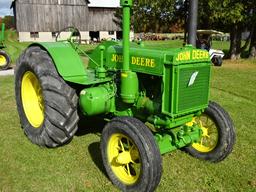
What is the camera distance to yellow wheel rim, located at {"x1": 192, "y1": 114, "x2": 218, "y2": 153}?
4387 millimetres

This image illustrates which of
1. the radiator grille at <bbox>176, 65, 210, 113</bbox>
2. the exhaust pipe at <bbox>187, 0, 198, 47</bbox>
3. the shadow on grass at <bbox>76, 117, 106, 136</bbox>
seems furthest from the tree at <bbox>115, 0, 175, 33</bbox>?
the radiator grille at <bbox>176, 65, 210, 113</bbox>

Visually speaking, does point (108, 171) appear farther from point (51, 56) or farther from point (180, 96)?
point (51, 56)

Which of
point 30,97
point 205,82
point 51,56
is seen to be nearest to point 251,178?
point 205,82

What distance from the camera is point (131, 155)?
3688mm

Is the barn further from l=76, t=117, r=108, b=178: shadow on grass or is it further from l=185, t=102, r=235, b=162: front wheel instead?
l=185, t=102, r=235, b=162: front wheel

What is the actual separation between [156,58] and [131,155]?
1107 mm

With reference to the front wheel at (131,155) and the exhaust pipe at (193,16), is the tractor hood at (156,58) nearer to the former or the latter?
the front wheel at (131,155)

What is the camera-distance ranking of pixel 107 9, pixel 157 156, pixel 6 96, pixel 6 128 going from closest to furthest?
1. pixel 157 156
2. pixel 6 128
3. pixel 6 96
4. pixel 107 9

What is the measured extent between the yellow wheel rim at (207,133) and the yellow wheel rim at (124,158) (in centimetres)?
112

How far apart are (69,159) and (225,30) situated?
14649 mm

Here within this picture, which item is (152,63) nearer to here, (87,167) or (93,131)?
(87,167)

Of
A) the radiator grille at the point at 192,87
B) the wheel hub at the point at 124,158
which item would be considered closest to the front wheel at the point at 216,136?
the radiator grille at the point at 192,87

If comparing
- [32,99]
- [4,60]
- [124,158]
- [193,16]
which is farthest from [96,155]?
[4,60]

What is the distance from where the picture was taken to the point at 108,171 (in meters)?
3.81
